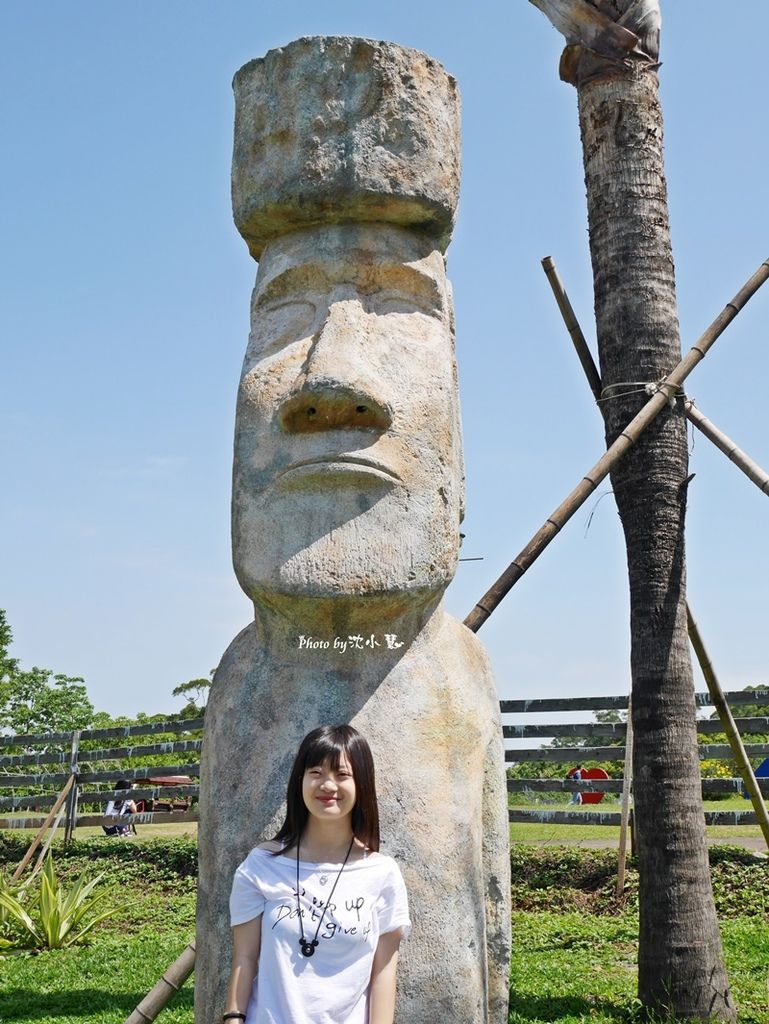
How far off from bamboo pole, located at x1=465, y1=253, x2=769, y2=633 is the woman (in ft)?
5.02

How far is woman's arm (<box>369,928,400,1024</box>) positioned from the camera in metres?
2.31

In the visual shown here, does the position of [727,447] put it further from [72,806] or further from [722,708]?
[72,806]

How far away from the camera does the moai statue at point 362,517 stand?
2.80 m

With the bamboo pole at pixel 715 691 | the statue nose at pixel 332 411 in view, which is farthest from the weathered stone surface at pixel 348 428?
the bamboo pole at pixel 715 691

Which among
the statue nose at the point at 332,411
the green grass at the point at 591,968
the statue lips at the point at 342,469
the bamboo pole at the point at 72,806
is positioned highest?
the statue nose at the point at 332,411

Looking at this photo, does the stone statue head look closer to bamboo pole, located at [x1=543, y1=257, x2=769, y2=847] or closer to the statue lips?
the statue lips

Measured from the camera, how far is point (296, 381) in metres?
3.03

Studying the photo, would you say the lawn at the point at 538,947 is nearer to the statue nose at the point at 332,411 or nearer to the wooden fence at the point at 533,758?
the wooden fence at the point at 533,758

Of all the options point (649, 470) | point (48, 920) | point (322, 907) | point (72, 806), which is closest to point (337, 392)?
point (322, 907)

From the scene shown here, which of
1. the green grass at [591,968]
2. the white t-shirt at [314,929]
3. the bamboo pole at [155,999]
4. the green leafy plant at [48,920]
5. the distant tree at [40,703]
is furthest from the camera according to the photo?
the distant tree at [40,703]

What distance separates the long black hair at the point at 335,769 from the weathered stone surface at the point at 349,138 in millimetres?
1627

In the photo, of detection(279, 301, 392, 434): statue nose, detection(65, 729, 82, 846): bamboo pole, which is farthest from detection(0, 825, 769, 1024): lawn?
detection(279, 301, 392, 434): statue nose

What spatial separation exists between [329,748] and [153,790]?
29.6 ft

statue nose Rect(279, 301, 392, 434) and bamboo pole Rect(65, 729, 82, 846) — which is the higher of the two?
statue nose Rect(279, 301, 392, 434)
